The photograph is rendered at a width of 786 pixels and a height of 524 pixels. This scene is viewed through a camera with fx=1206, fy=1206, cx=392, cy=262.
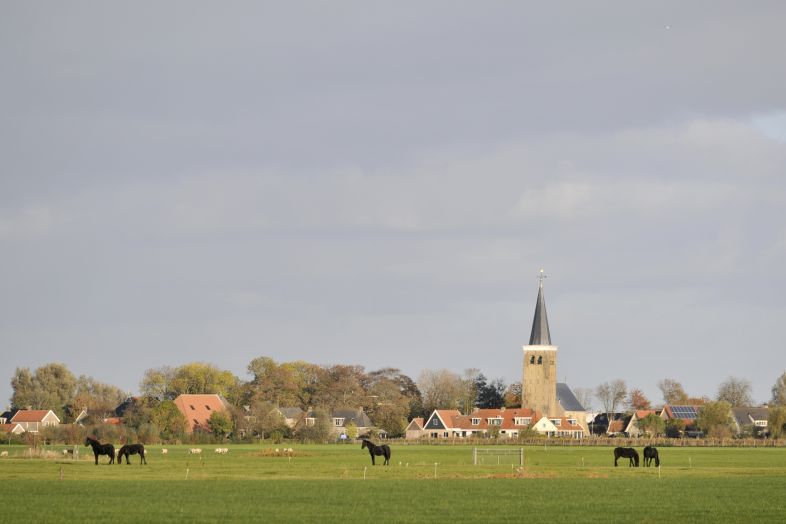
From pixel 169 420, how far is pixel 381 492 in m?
80.4

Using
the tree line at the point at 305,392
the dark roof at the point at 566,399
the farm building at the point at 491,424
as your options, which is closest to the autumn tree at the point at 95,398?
the tree line at the point at 305,392

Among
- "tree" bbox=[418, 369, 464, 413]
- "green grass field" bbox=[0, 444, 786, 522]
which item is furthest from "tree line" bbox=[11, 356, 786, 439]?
"green grass field" bbox=[0, 444, 786, 522]

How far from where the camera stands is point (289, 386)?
155250 millimetres

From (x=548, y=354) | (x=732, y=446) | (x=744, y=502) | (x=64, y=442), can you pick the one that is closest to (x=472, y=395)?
(x=548, y=354)

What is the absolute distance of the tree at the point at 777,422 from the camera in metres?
141

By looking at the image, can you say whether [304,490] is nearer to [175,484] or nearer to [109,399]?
[175,484]

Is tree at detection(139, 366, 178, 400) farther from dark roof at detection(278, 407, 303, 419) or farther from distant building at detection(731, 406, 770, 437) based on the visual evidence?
distant building at detection(731, 406, 770, 437)

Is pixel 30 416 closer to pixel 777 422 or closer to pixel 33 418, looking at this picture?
pixel 33 418

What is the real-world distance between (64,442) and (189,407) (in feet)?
88.8

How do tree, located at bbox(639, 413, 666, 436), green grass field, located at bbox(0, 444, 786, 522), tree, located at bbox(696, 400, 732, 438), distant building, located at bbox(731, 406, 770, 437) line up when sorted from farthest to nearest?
distant building, located at bbox(731, 406, 770, 437) < tree, located at bbox(639, 413, 666, 436) < tree, located at bbox(696, 400, 732, 438) < green grass field, located at bbox(0, 444, 786, 522)

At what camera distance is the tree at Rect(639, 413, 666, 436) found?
156m

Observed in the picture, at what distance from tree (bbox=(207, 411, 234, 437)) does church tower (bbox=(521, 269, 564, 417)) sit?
54.1 metres

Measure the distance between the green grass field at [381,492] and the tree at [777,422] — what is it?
83.5m

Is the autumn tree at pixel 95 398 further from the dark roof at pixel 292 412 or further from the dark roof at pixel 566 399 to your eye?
the dark roof at pixel 566 399
